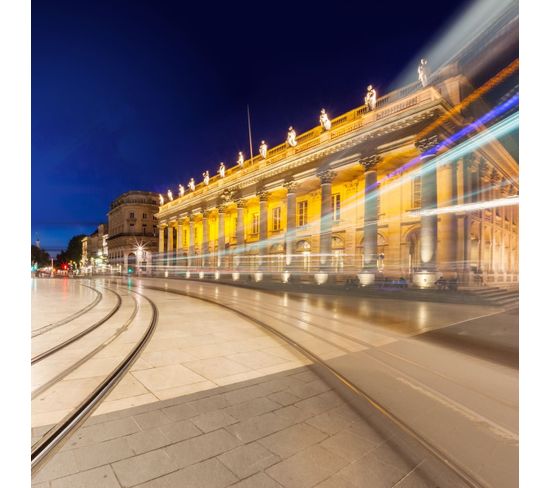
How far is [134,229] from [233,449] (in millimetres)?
A: 86296

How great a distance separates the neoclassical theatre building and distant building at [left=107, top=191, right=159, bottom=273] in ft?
152

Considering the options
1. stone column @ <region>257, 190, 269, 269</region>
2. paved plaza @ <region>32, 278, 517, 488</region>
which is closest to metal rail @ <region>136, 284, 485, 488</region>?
paved plaza @ <region>32, 278, 517, 488</region>

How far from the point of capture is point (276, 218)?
37.2 meters

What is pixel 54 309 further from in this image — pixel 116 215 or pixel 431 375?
pixel 116 215

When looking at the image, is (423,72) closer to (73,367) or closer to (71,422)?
(73,367)

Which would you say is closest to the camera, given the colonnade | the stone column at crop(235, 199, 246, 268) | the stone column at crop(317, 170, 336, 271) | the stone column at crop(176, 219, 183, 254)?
the colonnade

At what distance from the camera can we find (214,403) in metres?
3.68

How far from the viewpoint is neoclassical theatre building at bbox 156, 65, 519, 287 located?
1966 cm

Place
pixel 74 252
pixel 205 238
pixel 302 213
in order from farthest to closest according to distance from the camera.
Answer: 1. pixel 74 252
2. pixel 205 238
3. pixel 302 213

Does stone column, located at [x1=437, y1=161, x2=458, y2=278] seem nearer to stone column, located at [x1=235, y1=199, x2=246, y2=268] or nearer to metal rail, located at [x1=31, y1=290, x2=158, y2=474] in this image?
metal rail, located at [x1=31, y1=290, x2=158, y2=474]

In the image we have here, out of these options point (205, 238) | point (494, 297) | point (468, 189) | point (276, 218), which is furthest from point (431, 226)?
point (205, 238)
